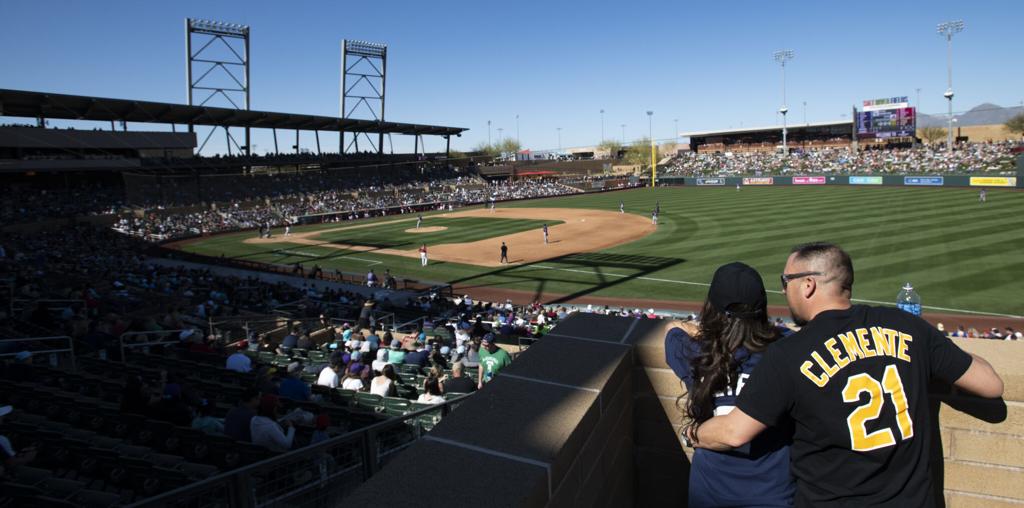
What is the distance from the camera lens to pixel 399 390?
8508 mm

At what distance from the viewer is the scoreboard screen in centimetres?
8656

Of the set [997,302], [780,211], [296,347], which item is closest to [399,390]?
[296,347]

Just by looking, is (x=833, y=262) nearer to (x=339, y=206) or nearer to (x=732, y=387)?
(x=732, y=387)

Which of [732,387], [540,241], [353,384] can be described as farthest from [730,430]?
[540,241]

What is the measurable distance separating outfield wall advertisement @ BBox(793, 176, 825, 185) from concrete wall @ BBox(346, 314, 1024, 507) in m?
76.7

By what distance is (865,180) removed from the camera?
6588 cm

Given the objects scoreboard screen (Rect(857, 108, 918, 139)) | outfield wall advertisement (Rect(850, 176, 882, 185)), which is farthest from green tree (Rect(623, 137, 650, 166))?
outfield wall advertisement (Rect(850, 176, 882, 185))

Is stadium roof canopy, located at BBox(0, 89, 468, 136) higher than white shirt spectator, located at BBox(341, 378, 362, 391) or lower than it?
higher

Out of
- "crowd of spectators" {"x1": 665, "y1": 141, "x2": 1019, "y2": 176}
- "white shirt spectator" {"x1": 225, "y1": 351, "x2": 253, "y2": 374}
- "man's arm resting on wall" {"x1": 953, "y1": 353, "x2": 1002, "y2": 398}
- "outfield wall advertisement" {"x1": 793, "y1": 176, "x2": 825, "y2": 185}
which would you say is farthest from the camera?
"outfield wall advertisement" {"x1": 793, "y1": 176, "x2": 825, "y2": 185}

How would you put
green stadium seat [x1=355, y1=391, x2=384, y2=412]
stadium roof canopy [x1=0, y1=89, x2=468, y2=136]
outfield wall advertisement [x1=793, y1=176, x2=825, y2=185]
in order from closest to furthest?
green stadium seat [x1=355, y1=391, x2=384, y2=412] → stadium roof canopy [x1=0, y1=89, x2=468, y2=136] → outfield wall advertisement [x1=793, y1=176, x2=825, y2=185]

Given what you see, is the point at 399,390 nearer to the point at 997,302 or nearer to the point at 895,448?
the point at 895,448

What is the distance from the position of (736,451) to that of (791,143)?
116256 mm

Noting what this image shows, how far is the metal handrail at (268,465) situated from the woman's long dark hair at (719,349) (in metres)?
1.80

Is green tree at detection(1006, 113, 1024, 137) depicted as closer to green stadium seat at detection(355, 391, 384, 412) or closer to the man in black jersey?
green stadium seat at detection(355, 391, 384, 412)
